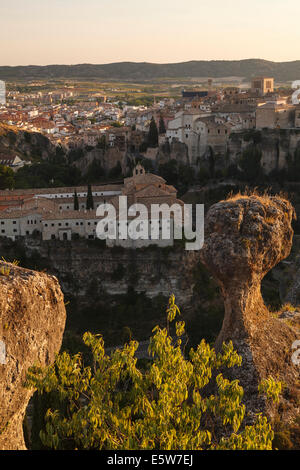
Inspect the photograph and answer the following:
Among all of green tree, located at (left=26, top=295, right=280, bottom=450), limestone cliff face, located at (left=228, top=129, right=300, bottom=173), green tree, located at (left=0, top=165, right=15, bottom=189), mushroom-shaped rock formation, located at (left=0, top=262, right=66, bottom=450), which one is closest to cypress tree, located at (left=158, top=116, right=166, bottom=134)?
limestone cliff face, located at (left=228, top=129, right=300, bottom=173)

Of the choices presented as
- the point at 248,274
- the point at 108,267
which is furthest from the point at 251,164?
the point at 248,274

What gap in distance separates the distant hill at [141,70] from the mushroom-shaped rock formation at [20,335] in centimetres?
14319

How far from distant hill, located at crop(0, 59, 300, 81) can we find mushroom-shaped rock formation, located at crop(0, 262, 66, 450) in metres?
143

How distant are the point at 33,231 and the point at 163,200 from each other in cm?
700

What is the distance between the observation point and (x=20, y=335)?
523 centimetres

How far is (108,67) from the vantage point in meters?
169

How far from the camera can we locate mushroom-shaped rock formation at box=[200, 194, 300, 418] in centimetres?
793

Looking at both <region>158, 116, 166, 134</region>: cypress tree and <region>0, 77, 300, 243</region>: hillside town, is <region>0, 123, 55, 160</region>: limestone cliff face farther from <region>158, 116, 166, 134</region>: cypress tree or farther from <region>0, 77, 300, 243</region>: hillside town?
<region>158, 116, 166, 134</region>: cypress tree

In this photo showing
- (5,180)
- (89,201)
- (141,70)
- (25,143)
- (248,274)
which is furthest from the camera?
(141,70)

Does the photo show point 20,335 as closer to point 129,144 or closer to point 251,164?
point 251,164

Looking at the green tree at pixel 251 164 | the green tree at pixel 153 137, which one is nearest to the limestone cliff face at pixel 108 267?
the green tree at pixel 251 164

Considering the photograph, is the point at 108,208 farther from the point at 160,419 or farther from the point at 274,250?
the point at 160,419

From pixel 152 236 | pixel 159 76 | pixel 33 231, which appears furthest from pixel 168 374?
pixel 159 76

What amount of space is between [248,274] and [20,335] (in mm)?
4075
